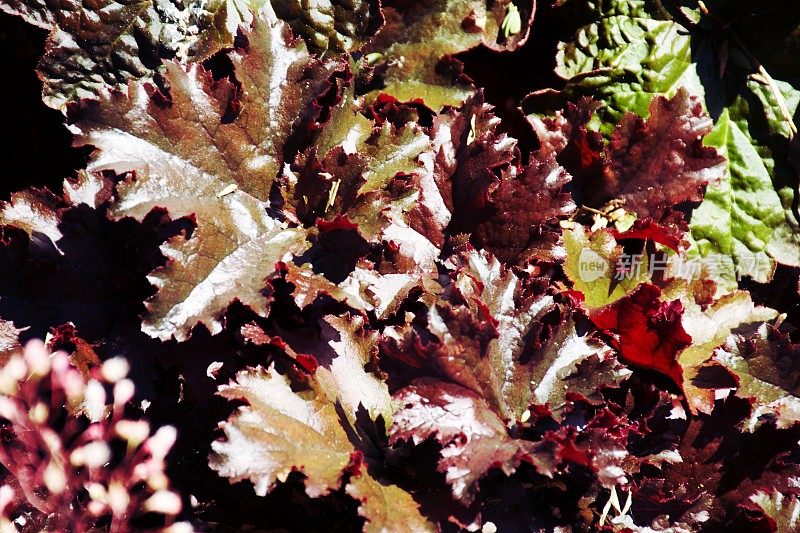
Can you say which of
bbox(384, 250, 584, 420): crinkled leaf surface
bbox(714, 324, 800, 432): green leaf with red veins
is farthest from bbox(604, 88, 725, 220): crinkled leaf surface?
bbox(384, 250, 584, 420): crinkled leaf surface

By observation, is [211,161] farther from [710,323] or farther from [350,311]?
[710,323]

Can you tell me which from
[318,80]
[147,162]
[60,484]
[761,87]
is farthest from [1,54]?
[761,87]

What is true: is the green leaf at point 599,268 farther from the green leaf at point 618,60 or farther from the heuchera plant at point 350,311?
the green leaf at point 618,60

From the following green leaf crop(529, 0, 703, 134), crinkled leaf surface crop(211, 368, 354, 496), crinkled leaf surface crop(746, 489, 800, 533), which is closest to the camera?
crinkled leaf surface crop(211, 368, 354, 496)

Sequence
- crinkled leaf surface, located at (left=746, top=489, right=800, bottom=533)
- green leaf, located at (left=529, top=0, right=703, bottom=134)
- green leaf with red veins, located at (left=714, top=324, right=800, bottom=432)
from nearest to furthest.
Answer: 1. crinkled leaf surface, located at (left=746, top=489, right=800, bottom=533)
2. green leaf with red veins, located at (left=714, top=324, right=800, bottom=432)
3. green leaf, located at (left=529, top=0, right=703, bottom=134)

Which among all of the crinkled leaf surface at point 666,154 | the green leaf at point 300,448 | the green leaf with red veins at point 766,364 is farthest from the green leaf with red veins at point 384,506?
the crinkled leaf surface at point 666,154

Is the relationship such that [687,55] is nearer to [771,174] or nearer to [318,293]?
[771,174]

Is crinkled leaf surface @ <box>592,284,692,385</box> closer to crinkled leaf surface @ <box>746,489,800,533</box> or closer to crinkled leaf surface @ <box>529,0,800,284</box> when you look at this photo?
crinkled leaf surface @ <box>746,489,800,533</box>
